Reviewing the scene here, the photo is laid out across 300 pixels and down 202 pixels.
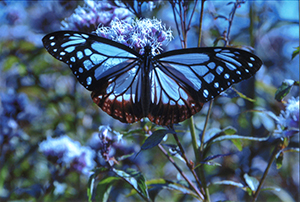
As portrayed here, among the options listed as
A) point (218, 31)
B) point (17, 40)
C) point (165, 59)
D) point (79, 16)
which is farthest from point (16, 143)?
point (218, 31)

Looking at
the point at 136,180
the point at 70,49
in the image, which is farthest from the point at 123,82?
the point at 136,180

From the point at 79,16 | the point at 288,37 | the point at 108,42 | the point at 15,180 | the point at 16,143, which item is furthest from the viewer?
the point at 288,37

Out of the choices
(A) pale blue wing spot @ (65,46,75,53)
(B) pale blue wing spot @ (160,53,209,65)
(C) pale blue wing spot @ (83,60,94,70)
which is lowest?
(B) pale blue wing spot @ (160,53,209,65)

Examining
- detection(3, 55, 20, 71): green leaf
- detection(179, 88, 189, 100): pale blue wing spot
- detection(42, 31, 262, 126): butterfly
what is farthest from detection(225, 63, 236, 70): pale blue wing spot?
detection(3, 55, 20, 71): green leaf

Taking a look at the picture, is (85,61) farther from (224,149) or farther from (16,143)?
(224,149)

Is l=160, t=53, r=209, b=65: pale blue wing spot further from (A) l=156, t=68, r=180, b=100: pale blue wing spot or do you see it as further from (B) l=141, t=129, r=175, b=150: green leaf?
(B) l=141, t=129, r=175, b=150: green leaf

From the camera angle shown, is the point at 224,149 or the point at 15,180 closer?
the point at 15,180

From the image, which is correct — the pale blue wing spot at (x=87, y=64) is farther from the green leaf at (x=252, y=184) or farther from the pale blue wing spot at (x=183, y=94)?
the green leaf at (x=252, y=184)
